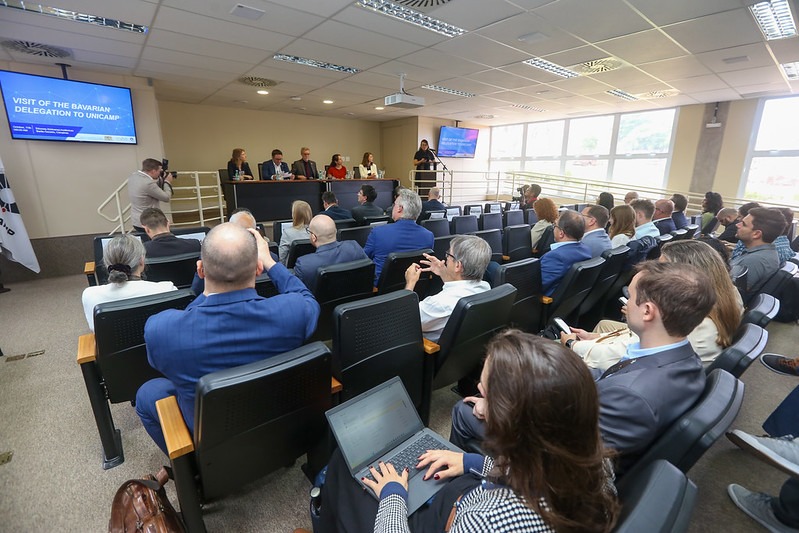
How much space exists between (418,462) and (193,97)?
28.1 ft

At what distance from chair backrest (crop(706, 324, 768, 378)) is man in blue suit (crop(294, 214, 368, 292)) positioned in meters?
1.99

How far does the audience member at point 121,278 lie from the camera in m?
1.74

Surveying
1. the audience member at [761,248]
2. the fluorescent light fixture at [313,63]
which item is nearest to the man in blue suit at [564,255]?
the audience member at [761,248]

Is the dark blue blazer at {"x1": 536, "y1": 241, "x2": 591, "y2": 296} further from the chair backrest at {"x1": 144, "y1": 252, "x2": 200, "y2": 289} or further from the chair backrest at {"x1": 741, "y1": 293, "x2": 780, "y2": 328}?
the chair backrest at {"x1": 144, "y1": 252, "x2": 200, "y2": 289}

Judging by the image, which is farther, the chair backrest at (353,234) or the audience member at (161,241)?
the chair backrest at (353,234)

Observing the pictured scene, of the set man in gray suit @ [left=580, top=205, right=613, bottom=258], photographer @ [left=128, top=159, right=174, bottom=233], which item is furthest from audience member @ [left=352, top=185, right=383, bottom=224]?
man in gray suit @ [left=580, top=205, right=613, bottom=258]

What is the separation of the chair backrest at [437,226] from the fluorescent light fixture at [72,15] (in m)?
3.63

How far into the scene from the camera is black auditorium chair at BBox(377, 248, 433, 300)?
8.06 ft

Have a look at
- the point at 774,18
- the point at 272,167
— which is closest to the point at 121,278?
the point at 774,18

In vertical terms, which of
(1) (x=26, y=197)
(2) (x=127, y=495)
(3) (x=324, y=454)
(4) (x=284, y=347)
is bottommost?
(3) (x=324, y=454)

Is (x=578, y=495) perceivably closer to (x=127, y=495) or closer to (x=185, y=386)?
(x=185, y=386)

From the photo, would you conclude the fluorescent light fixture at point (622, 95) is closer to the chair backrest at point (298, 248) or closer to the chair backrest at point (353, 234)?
the chair backrest at point (353, 234)

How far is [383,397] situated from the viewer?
3.89 feet

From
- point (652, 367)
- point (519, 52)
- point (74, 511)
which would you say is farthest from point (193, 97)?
point (652, 367)
